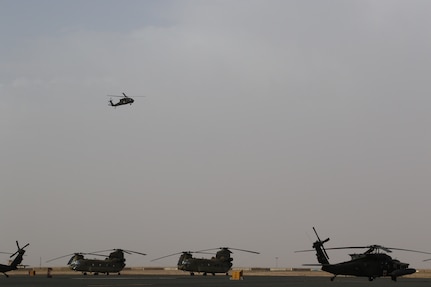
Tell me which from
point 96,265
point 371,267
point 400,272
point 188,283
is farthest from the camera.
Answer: point 96,265

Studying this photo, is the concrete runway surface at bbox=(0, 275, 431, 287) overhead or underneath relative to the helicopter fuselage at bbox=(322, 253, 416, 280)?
underneath

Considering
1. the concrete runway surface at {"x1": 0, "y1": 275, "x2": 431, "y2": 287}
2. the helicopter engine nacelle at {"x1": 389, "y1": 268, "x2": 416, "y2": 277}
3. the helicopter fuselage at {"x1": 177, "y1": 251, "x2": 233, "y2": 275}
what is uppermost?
the helicopter fuselage at {"x1": 177, "y1": 251, "x2": 233, "y2": 275}

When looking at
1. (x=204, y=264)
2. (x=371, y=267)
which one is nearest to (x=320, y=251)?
(x=371, y=267)

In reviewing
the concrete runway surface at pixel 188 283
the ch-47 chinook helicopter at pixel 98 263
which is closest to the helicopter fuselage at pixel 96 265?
the ch-47 chinook helicopter at pixel 98 263

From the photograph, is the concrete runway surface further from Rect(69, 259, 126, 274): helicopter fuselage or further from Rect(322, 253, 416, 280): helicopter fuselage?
Rect(69, 259, 126, 274): helicopter fuselage

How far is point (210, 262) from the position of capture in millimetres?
125688

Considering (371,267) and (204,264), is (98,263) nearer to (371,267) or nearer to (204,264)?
(204,264)

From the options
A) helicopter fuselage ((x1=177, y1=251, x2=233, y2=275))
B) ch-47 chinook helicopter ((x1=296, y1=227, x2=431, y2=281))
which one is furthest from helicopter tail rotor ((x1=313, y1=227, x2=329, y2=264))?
helicopter fuselage ((x1=177, y1=251, x2=233, y2=275))

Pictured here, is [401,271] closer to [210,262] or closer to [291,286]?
[291,286]

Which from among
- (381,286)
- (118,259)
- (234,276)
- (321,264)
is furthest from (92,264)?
(381,286)

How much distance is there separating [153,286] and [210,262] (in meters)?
53.8

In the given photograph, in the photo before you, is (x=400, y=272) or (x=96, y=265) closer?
(x=400, y=272)

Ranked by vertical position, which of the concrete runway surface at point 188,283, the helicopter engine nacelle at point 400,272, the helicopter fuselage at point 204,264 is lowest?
the concrete runway surface at point 188,283

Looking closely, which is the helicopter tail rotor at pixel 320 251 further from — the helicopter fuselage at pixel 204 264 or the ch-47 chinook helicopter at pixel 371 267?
the helicopter fuselage at pixel 204 264
